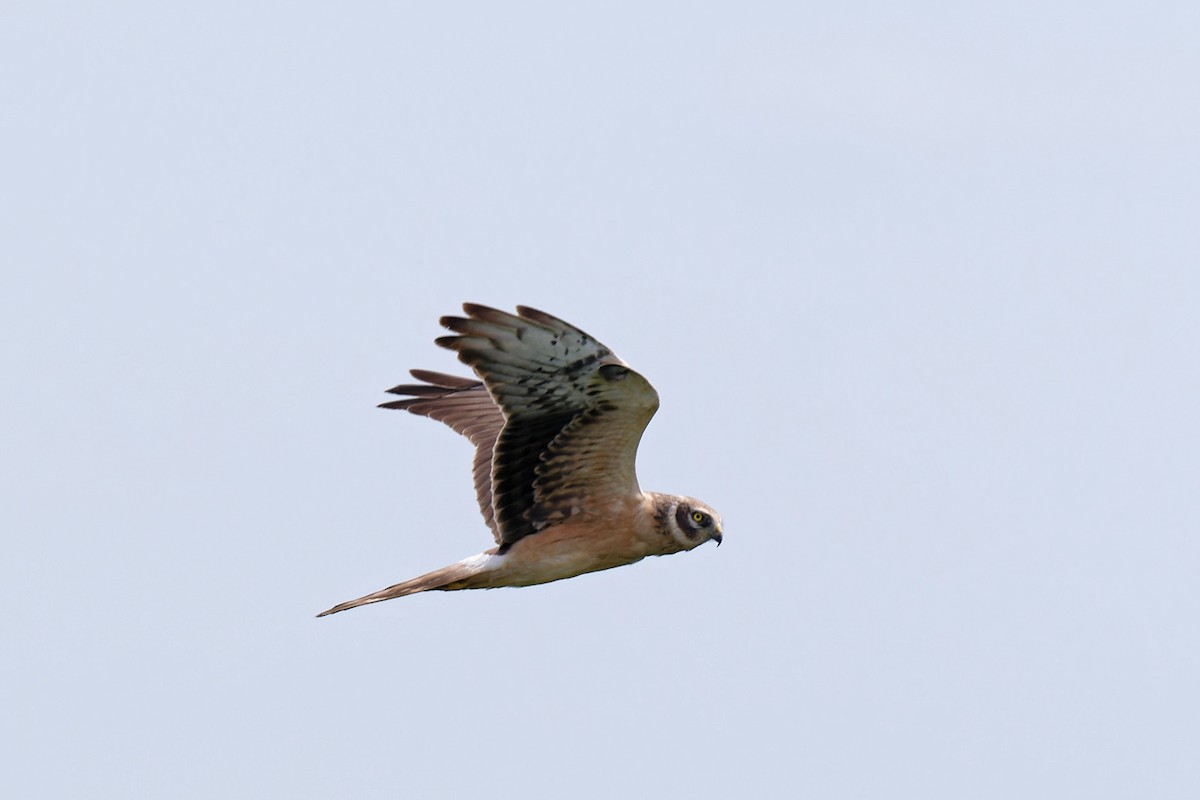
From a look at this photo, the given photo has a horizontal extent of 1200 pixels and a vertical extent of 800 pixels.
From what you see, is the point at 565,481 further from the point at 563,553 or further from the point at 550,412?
the point at 550,412

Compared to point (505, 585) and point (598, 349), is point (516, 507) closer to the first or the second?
point (505, 585)

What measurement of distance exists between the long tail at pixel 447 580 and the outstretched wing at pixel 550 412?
0.23 metres

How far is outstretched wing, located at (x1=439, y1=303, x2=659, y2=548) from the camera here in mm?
10914

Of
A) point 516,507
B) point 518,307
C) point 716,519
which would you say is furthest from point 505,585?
point 518,307

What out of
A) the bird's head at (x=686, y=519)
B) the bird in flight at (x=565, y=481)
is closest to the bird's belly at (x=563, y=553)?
the bird in flight at (x=565, y=481)

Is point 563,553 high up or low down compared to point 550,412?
down

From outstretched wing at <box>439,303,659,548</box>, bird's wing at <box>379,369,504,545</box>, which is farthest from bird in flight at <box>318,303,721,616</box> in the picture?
bird's wing at <box>379,369,504,545</box>

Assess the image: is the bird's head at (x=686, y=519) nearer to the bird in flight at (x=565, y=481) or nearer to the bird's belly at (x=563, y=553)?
the bird in flight at (x=565, y=481)

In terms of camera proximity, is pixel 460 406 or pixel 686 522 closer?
pixel 686 522

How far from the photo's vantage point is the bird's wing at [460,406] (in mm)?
14094

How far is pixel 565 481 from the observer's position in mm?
12172

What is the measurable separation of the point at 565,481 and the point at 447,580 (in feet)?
3.29

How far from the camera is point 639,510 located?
1231 cm

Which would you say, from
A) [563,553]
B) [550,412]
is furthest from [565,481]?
[550,412]
